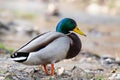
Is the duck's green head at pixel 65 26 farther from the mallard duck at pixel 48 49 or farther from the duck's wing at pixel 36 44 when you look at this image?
the duck's wing at pixel 36 44

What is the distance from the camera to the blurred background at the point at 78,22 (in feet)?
65.8

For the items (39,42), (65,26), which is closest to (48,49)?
(39,42)

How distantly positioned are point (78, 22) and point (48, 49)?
854 inches

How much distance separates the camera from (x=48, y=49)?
814 centimetres

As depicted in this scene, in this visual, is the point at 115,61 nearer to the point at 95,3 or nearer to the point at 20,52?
the point at 20,52

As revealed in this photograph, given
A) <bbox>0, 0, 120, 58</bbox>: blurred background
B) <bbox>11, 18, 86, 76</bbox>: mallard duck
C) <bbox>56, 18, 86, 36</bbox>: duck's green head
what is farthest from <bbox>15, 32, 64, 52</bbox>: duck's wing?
<bbox>0, 0, 120, 58</bbox>: blurred background

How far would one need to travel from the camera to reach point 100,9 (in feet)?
117

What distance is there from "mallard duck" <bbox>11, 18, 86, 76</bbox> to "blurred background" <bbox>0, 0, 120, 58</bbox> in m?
4.61

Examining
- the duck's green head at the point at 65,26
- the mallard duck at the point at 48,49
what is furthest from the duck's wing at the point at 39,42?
the duck's green head at the point at 65,26

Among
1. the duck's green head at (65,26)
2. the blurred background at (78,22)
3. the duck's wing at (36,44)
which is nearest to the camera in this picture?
the duck's wing at (36,44)

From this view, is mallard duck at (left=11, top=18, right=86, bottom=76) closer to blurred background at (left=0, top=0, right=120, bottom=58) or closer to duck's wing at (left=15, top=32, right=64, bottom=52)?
duck's wing at (left=15, top=32, right=64, bottom=52)

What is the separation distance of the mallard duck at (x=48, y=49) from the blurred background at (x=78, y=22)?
15.1 feet

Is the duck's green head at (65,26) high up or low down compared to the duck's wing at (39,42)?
up

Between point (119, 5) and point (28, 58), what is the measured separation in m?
27.1
